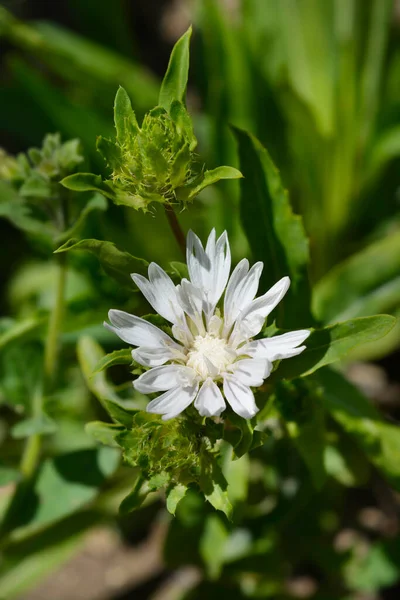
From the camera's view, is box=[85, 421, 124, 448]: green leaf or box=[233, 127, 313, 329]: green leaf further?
box=[233, 127, 313, 329]: green leaf

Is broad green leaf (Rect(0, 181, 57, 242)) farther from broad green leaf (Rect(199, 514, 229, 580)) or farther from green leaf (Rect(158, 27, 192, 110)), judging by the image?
broad green leaf (Rect(199, 514, 229, 580))

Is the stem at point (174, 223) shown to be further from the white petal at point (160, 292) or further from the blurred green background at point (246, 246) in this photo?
the blurred green background at point (246, 246)

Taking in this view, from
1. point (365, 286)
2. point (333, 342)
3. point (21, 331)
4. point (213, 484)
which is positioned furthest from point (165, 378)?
point (365, 286)

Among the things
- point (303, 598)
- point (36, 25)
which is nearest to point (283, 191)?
point (303, 598)

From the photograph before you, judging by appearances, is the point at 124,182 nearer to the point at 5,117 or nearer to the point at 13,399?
the point at 13,399

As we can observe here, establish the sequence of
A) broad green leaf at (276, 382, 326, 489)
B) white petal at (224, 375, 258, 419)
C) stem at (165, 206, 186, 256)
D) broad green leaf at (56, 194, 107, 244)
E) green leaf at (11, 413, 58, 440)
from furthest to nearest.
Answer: green leaf at (11, 413, 58, 440) → broad green leaf at (56, 194, 107, 244) → broad green leaf at (276, 382, 326, 489) → stem at (165, 206, 186, 256) → white petal at (224, 375, 258, 419)

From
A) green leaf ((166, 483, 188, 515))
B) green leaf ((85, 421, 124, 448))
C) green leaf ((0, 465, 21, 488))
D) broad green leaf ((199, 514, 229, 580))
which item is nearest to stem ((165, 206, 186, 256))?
green leaf ((85, 421, 124, 448))
